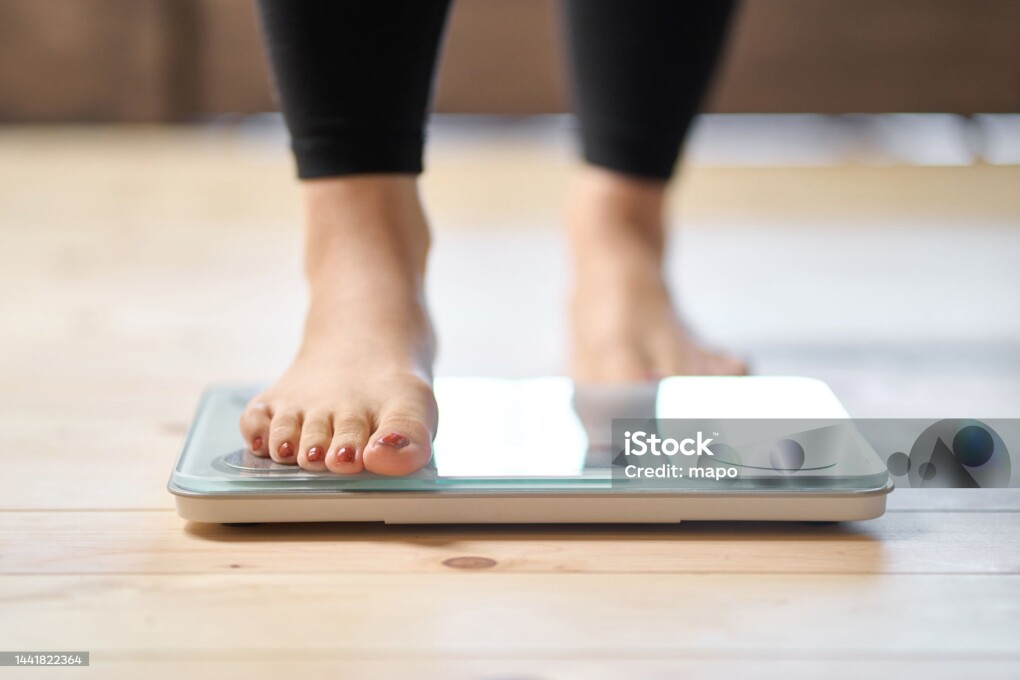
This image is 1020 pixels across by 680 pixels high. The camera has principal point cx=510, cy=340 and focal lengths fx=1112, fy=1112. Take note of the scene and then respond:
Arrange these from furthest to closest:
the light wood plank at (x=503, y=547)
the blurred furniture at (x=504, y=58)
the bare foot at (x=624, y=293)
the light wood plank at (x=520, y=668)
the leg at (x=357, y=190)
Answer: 1. the blurred furniture at (x=504, y=58)
2. the bare foot at (x=624, y=293)
3. the leg at (x=357, y=190)
4. the light wood plank at (x=503, y=547)
5. the light wood plank at (x=520, y=668)

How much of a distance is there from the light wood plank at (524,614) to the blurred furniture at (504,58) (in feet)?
6.20

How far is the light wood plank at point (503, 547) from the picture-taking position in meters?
0.60

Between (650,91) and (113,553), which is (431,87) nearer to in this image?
(650,91)

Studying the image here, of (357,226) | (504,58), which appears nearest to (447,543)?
(357,226)

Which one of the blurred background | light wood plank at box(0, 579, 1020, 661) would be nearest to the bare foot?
the blurred background

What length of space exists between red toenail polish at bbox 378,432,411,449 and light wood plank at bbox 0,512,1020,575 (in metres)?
0.05

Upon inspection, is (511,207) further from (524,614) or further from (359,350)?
(524,614)

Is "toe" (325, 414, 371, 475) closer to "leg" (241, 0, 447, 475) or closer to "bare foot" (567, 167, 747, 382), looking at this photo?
"leg" (241, 0, 447, 475)

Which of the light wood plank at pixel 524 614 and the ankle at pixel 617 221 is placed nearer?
the light wood plank at pixel 524 614

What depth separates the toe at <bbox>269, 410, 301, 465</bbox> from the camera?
2.19 ft

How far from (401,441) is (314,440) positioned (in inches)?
2.2

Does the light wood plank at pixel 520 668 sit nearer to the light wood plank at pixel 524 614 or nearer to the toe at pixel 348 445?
the light wood plank at pixel 524 614

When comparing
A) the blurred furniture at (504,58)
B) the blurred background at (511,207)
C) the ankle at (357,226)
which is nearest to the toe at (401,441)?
the ankle at (357,226)

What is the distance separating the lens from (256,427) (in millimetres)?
696
